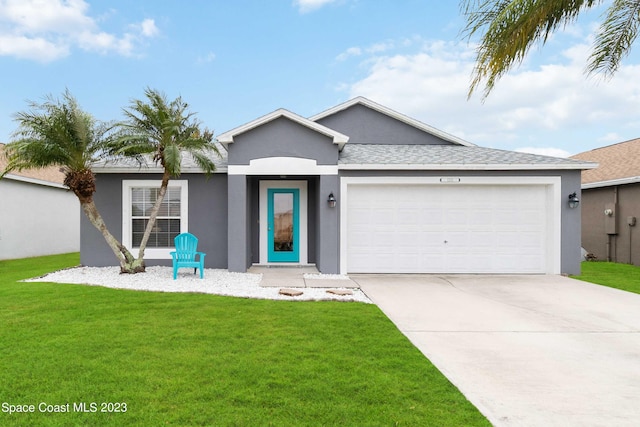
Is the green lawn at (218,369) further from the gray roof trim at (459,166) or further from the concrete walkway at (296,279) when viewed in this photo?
the gray roof trim at (459,166)

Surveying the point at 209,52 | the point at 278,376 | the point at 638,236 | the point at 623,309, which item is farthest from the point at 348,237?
the point at 209,52

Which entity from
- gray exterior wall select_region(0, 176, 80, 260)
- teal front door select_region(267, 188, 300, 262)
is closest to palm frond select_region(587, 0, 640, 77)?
teal front door select_region(267, 188, 300, 262)

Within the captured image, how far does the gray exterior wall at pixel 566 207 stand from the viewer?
10.1 metres

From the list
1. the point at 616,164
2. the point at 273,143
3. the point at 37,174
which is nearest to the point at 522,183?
the point at 273,143

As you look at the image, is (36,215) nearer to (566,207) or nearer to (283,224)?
(283,224)

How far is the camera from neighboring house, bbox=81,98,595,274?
32.4ft

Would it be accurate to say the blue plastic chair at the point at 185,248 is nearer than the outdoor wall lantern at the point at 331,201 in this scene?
Yes

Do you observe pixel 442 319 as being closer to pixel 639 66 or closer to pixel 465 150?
pixel 639 66

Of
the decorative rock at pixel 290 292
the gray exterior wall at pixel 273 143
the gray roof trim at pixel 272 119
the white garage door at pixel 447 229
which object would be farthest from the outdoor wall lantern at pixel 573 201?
the decorative rock at pixel 290 292

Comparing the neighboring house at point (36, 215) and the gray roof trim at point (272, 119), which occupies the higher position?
the gray roof trim at point (272, 119)

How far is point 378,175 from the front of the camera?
1015cm

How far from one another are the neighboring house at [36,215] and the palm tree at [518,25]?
664 inches

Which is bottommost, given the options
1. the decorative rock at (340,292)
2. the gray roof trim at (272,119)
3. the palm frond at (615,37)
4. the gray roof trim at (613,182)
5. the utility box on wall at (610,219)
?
the decorative rock at (340,292)

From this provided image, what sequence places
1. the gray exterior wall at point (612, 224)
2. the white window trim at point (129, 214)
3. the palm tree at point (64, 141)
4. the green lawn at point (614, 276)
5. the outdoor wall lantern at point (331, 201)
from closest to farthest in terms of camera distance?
the palm tree at point (64, 141), the green lawn at point (614, 276), the outdoor wall lantern at point (331, 201), the white window trim at point (129, 214), the gray exterior wall at point (612, 224)
